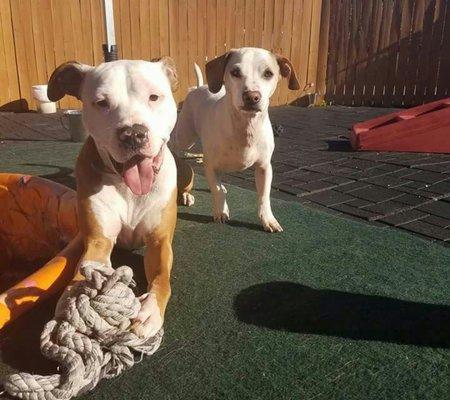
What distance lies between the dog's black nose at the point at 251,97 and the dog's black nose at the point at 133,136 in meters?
1.13

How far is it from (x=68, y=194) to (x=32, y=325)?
2.69ft

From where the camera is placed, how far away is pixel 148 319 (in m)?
1.86

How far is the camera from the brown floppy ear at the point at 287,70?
331 centimetres

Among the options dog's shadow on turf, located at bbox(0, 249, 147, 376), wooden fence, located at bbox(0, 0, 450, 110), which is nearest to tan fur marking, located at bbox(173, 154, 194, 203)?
dog's shadow on turf, located at bbox(0, 249, 147, 376)

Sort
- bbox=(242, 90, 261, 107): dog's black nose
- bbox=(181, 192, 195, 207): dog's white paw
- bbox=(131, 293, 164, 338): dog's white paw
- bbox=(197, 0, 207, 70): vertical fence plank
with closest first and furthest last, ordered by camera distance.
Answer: bbox=(131, 293, 164, 338): dog's white paw < bbox=(242, 90, 261, 107): dog's black nose < bbox=(181, 192, 195, 207): dog's white paw < bbox=(197, 0, 207, 70): vertical fence plank

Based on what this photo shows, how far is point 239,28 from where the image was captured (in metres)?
9.75

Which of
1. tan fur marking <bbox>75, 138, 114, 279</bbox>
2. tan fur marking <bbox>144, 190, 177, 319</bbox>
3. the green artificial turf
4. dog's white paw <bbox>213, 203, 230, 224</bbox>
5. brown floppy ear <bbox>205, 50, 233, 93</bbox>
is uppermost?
brown floppy ear <bbox>205, 50, 233, 93</bbox>

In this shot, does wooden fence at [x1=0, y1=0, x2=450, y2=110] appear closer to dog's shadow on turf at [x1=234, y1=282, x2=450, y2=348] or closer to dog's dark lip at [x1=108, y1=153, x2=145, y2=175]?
dog's dark lip at [x1=108, y1=153, x2=145, y2=175]

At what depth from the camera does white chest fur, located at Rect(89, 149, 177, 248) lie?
7.64 feet

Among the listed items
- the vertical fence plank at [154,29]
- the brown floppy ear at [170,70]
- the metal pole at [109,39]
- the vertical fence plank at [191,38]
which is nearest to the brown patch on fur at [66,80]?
the brown floppy ear at [170,70]

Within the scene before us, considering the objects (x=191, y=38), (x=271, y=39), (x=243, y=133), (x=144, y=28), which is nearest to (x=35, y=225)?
(x=243, y=133)

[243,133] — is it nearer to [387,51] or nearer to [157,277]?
[157,277]

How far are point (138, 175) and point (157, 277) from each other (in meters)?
0.51

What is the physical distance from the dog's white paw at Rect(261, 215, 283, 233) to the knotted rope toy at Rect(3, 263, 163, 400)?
4.65 ft
